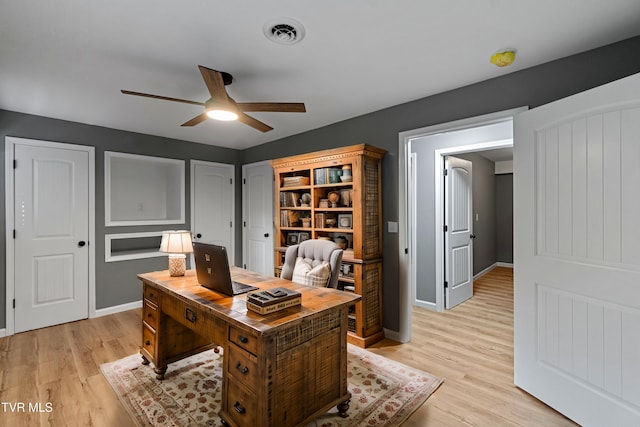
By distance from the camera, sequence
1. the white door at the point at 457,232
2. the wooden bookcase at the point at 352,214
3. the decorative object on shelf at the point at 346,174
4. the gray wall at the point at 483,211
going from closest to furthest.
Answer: the wooden bookcase at the point at 352,214 < the decorative object on shelf at the point at 346,174 < the white door at the point at 457,232 < the gray wall at the point at 483,211

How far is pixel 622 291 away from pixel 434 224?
2.40 meters

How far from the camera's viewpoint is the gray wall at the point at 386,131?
6.89 ft

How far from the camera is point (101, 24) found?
5.77 ft

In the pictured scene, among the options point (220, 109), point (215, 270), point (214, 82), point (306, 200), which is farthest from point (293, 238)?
point (214, 82)

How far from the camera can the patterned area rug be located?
1945mm

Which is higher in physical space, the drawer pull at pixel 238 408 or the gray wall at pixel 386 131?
the gray wall at pixel 386 131

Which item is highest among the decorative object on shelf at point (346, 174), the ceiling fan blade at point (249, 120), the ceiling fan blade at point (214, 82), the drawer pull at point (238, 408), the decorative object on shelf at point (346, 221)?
the ceiling fan blade at point (214, 82)

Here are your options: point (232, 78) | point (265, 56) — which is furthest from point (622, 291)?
point (232, 78)

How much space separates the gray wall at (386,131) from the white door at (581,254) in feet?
1.17

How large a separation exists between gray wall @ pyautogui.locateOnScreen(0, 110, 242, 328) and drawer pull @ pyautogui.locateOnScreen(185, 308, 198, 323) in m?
2.61

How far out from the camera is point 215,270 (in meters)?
1.98

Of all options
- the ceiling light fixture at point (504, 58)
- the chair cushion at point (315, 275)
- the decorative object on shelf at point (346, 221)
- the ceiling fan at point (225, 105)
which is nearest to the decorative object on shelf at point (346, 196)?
the decorative object on shelf at point (346, 221)

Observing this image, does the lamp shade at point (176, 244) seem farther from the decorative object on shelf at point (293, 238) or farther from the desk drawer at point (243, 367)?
the decorative object on shelf at point (293, 238)

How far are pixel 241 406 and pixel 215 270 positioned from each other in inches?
31.1
